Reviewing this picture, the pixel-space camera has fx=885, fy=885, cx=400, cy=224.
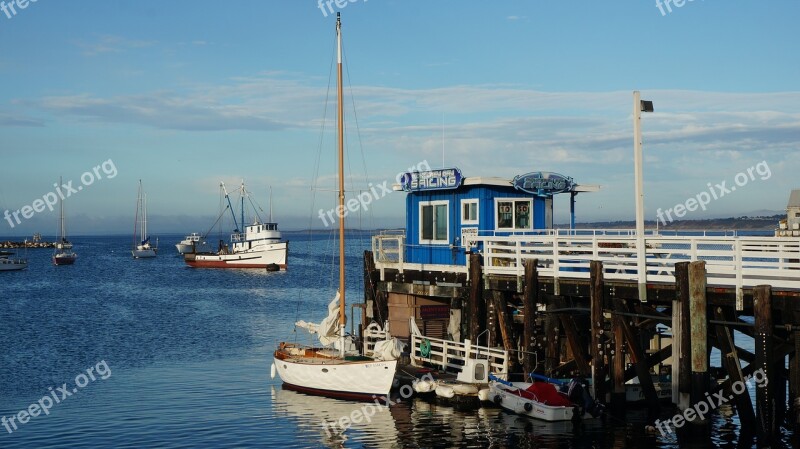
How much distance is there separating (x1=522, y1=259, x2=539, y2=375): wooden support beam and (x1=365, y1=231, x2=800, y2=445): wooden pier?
3 centimetres

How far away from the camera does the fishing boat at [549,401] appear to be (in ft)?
79.3

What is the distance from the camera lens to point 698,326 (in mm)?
20859

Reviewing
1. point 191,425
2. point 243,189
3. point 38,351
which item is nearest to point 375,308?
point 191,425

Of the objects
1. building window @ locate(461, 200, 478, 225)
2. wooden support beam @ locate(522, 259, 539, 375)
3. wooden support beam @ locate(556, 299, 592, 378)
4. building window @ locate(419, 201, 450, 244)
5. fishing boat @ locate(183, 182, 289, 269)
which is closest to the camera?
wooden support beam @ locate(522, 259, 539, 375)

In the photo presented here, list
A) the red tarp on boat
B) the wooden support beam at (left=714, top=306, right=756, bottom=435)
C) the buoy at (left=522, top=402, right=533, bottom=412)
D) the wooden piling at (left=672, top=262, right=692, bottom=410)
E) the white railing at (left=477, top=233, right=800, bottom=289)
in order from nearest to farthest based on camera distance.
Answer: the white railing at (left=477, top=233, right=800, bottom=289)
the wooden support beam at (left=714, top=306, right=756, bottom=435)
the wooden piling at (left=672, top=262, right=692, bottom=410)
the red tarp on boat
the buoy at (left=522, top=402, right=533, bottom=412)

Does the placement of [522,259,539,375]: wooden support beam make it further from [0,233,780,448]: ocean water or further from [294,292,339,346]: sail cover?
[294,292,339,346]: sail cover

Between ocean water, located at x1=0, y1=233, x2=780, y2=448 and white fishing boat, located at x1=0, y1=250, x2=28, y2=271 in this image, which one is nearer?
ocean water, located at x1=0, y1=233, x2=780, y2=448

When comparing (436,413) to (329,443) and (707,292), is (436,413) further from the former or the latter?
(707,292)

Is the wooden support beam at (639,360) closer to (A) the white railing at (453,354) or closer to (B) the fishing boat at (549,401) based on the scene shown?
(B) the fishing boat at (549,401)

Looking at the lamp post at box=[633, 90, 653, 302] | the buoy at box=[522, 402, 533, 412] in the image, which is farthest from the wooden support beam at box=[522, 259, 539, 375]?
the lamp post at box=[633, 90, 653, 302]

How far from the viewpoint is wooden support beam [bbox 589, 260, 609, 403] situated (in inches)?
925

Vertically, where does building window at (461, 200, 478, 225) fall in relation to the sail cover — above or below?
above

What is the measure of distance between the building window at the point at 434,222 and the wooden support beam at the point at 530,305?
753 centimetres

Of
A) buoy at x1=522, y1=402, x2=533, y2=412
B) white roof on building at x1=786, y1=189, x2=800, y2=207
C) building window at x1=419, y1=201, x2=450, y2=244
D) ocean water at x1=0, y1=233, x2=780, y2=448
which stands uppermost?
white roof on building at x1=786, y1=189, x2=800, y2=207
